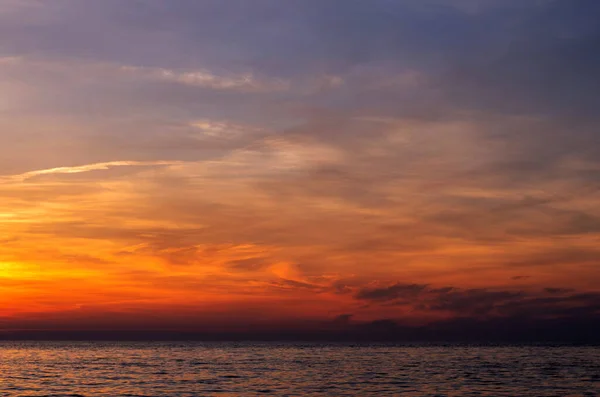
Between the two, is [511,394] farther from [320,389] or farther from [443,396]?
[320,389]

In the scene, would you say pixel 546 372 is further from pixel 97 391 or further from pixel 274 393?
pixel 97 391

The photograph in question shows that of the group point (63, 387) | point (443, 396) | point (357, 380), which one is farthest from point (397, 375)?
point (63, 387)

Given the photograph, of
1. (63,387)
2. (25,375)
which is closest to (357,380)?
(63,387)

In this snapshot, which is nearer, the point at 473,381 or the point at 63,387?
the point at 63,387

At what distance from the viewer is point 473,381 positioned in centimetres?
8119

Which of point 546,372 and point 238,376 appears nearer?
point 238,376

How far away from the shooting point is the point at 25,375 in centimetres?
9475

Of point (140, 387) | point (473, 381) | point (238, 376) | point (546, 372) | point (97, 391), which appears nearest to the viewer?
point (97, 391)

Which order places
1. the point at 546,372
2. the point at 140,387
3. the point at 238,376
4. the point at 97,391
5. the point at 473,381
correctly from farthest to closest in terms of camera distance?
1. the point at 546,372
2. the point at 238,376
3. the point at 473,381
4. the point at 140,387
5. the point at 97,391

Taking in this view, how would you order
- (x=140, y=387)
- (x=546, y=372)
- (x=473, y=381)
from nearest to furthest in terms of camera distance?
(x=140, y=387), (x=473, y=381), (x=546, y=372)

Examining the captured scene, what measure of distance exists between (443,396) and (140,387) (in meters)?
33.5

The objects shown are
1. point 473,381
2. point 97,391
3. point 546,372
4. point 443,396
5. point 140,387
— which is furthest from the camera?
point 546,372

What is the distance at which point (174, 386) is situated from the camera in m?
76.0

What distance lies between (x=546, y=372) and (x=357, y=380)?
32067 mm
